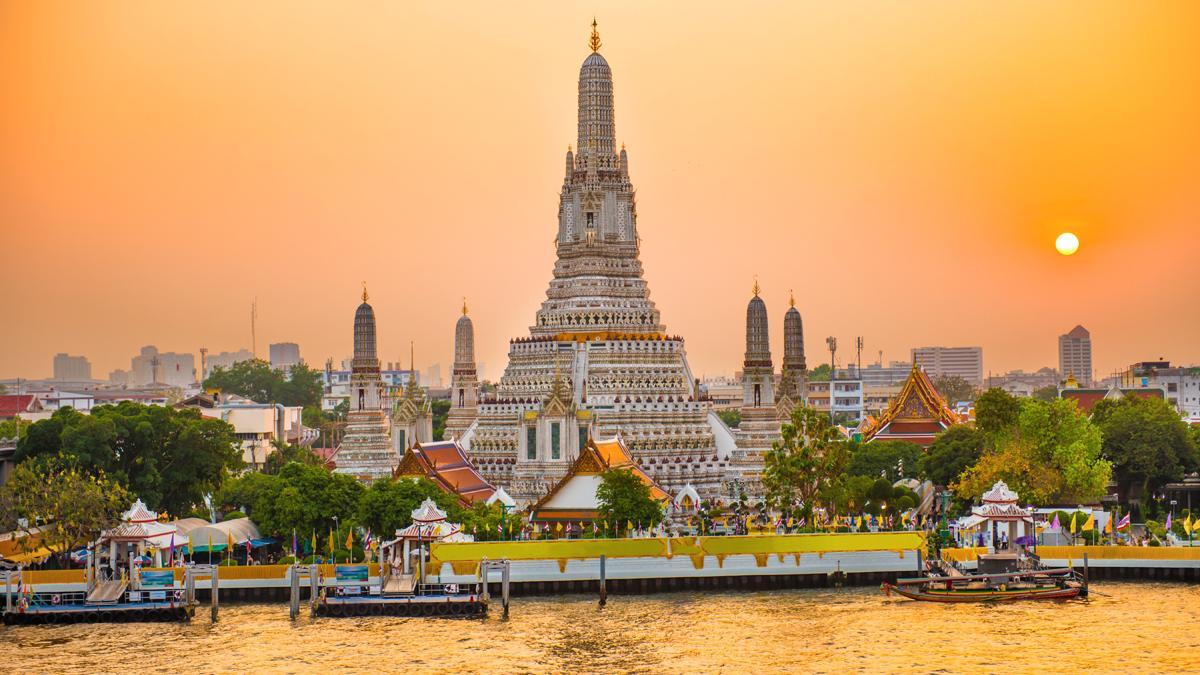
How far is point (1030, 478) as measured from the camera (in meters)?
82.9

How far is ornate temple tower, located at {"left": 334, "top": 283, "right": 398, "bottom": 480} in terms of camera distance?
98.9 m

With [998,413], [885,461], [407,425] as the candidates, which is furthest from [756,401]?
[407,425]

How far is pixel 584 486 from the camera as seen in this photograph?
8425 cm

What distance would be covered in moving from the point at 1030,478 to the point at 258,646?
120 ft

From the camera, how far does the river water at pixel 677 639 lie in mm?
57844

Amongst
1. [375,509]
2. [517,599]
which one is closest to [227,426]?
[375,509]

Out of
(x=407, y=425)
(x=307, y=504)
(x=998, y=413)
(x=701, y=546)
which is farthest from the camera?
(x=407, y=425)

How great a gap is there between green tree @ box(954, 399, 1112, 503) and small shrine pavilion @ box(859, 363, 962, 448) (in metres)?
35.6

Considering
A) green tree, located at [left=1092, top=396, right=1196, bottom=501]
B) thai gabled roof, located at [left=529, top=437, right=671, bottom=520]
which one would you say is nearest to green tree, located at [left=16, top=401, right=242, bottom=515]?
thai gabled roof, located at [left=529, top=437, right=671, bottom=520]

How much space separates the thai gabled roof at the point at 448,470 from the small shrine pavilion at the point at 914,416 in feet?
120

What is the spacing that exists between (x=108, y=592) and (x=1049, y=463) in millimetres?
40402

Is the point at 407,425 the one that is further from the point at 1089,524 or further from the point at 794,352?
the point at 1089,524

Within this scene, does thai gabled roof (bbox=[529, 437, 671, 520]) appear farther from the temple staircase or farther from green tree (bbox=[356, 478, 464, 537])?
the temple staircase

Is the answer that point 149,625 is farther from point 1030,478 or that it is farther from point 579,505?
point 1030,478
